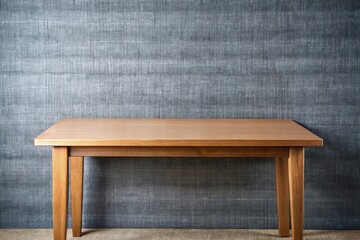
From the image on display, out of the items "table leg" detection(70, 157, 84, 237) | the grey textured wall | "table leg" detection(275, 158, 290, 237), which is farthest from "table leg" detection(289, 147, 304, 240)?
"table leg" detection(70, 157, 84, 237)

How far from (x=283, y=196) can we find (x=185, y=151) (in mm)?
695

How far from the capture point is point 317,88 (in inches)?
115

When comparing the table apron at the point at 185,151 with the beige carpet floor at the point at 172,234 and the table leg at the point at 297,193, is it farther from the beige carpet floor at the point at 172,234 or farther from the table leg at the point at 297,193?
the beige carpet floor at the point at 172,234

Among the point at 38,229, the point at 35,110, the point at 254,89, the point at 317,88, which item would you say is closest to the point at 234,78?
the point at 254,89

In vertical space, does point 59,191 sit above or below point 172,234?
above

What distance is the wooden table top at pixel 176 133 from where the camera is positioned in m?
2.34

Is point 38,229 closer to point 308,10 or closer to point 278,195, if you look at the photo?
point 278,195

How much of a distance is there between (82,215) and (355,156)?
4.62ft

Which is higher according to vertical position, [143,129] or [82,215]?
[143,129]

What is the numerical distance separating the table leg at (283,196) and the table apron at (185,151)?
43 centimetres

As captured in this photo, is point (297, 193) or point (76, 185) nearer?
point (297, 193)

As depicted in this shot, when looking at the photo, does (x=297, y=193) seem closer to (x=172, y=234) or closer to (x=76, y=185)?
(x=172, y=234)

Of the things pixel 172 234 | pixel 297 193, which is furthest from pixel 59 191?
pixel 297 193

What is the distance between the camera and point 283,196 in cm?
285
